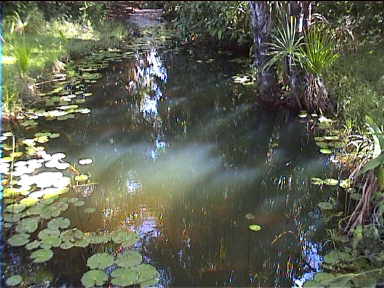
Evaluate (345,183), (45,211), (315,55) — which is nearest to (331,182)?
(345,183)

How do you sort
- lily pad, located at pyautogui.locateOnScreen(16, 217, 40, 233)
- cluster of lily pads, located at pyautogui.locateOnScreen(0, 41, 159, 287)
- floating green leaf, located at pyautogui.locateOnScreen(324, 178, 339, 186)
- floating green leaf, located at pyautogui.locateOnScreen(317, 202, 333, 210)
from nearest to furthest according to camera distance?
cluster of lily pads, located at pyautogui.locateOnScreen(0, 41, 159, 287)
lily pad, located at pyautogui.locateOnScreen(16, 217, 40, 233)
floating green leaf, located at pyautogui.locateOnScreen(317, 202, 333, 210)
floating green leaf, located at pyautogui.locateOnScreen(324, 178, 339, 186)

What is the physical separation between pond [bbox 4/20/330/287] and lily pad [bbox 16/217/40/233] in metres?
0.15

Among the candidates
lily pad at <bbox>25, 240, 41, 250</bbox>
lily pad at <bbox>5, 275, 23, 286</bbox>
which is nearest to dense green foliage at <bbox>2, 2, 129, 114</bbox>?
lily pad at <bbox>25, 240, 41, 250</bbox>

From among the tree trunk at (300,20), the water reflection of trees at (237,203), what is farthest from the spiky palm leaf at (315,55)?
the water reflection of trees at (237,203)

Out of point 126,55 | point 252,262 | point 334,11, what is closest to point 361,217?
point 252,262

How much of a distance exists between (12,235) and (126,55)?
505cm

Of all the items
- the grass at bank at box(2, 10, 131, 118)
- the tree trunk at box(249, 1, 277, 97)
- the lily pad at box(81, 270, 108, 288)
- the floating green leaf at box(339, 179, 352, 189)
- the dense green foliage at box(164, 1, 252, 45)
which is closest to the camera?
the lily pad at box(81, 270, 108, 288)

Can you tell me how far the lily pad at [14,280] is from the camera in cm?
222

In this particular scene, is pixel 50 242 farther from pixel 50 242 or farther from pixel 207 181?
pixel 207 181

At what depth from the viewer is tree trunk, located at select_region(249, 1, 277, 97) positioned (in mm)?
4602

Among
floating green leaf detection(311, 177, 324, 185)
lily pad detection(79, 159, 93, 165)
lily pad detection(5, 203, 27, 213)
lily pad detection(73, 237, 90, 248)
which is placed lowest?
lily pad detection(73, 237, 90, 248)

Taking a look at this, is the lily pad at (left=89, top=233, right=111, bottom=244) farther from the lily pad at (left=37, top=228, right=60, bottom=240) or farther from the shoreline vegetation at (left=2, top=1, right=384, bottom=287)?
the shoreline vegetation at (left=2, top=1, right=384, bottom=287)

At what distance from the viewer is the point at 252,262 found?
8.05ft

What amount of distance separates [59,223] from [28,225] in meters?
0.19
